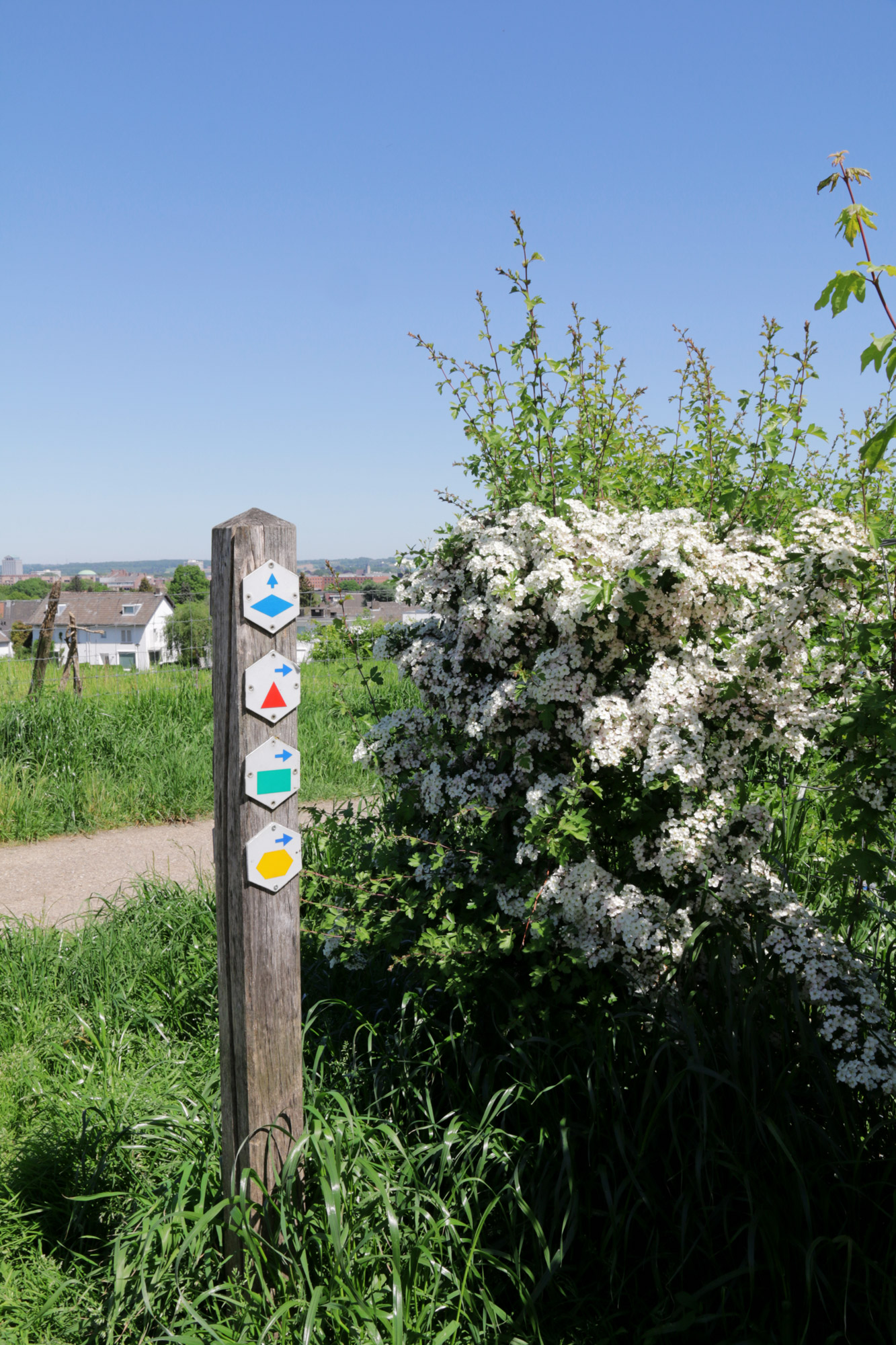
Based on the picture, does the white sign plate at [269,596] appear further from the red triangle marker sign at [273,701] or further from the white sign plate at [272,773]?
the white sign plate at [272,773]

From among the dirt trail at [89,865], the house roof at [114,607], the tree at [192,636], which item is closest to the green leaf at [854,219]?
the dirt trail at [89,865]

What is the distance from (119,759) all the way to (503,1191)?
520 cm

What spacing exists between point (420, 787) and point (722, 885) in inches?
41.8

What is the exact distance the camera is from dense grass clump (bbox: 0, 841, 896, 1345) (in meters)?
2.04

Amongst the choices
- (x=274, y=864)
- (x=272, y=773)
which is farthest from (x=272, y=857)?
(x=272, y=773)

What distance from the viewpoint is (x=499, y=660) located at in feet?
9.55

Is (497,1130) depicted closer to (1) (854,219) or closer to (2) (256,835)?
(2) (256,835)

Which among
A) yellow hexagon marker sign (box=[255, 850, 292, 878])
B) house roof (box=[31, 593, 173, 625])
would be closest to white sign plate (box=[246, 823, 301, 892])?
yellow hexagon marker sign (box=[255, 850, 292, 878])

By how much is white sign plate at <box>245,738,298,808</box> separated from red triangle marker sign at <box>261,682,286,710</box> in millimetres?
80

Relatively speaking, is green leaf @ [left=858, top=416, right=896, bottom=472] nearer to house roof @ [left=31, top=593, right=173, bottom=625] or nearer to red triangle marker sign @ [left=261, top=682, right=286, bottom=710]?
red triangle marker sign @ [left=261, top=682, right=286, bottom=710]

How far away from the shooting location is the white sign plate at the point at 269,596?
2137mm

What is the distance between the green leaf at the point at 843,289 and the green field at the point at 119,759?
392 cm

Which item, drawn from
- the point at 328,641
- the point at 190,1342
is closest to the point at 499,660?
the point at 328,641

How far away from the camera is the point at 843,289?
6.52 ft
